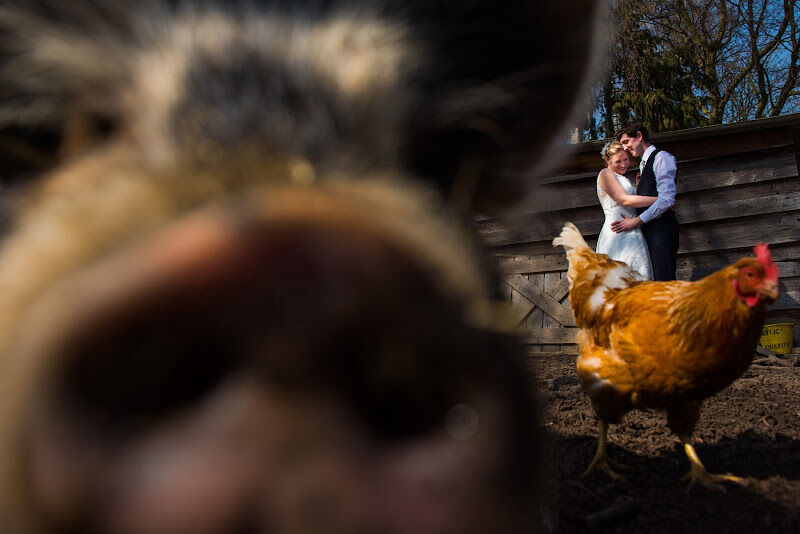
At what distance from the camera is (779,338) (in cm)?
769

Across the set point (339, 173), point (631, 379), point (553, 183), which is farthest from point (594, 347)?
point (553, 183)

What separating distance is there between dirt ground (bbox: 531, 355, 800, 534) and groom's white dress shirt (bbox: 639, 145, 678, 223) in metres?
1.85

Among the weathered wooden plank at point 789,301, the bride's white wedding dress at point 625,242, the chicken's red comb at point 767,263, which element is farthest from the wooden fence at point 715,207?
the chicken's red comb at point 767,263

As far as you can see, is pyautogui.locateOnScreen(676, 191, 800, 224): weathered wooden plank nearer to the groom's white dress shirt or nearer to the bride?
the bride

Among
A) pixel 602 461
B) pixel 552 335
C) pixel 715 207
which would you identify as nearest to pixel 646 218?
pixel 602 461

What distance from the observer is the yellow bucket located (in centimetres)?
769

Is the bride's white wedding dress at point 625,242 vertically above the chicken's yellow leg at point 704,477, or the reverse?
the bride's white wedding dress at point 625,242

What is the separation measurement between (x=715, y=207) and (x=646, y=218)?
3342mm

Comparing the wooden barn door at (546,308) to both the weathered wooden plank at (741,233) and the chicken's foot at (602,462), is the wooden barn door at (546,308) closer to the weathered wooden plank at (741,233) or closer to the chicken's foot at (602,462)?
the weathered wooden plank at (741,233)

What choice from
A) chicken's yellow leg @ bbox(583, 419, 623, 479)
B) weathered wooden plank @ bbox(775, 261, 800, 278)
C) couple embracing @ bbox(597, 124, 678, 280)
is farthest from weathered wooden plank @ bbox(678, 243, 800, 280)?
chicken's yellow leg @ bbox(583, 419, 623, 479)

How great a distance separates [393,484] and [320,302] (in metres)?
0.20

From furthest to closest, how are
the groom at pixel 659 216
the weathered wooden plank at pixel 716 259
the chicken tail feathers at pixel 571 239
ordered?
the weathered wooden plank at pixel 716 259
the groom at pixel 659 216
the chicken tail feathers at pixel 571 239

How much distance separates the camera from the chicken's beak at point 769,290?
3453 millimetres

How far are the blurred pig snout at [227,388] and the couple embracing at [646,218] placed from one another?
18.5ft
